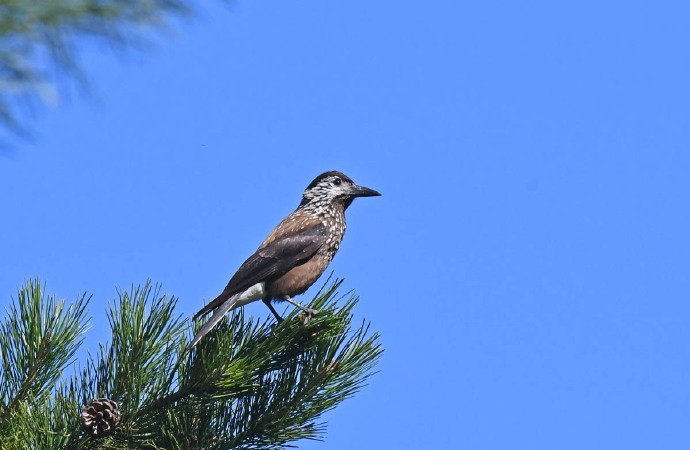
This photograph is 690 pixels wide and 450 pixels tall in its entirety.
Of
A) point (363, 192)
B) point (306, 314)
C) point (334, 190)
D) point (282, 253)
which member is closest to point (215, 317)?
point (306, 314)

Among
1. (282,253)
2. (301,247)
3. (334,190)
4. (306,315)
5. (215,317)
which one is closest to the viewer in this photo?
(306,315)

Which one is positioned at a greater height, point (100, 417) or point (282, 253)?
point (282, 253)

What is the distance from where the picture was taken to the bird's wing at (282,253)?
608 cm

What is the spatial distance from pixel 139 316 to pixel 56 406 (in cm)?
45

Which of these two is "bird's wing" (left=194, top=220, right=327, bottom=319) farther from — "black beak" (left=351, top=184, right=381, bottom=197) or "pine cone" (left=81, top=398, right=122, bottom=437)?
"pine cone" (left=81, top=398, right=122, bottom=437)

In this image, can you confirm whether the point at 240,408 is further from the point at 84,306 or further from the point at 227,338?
the point at 84,306

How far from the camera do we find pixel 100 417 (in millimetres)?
3240

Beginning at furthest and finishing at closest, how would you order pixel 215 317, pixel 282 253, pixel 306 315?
pixel 282 253
pixel 215 317
pixel 306 315

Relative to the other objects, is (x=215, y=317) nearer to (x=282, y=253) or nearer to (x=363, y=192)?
(x=282, y=253)

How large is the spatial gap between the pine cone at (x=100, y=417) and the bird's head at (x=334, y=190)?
4165 mm

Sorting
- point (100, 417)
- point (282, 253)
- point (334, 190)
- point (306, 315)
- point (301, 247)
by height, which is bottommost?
point (100, 417)

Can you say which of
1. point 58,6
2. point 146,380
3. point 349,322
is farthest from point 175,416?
point 58,6

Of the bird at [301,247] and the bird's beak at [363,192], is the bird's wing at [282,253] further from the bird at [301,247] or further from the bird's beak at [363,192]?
the bird's beak at [363,192]

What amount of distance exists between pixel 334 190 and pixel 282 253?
112 centimetres
